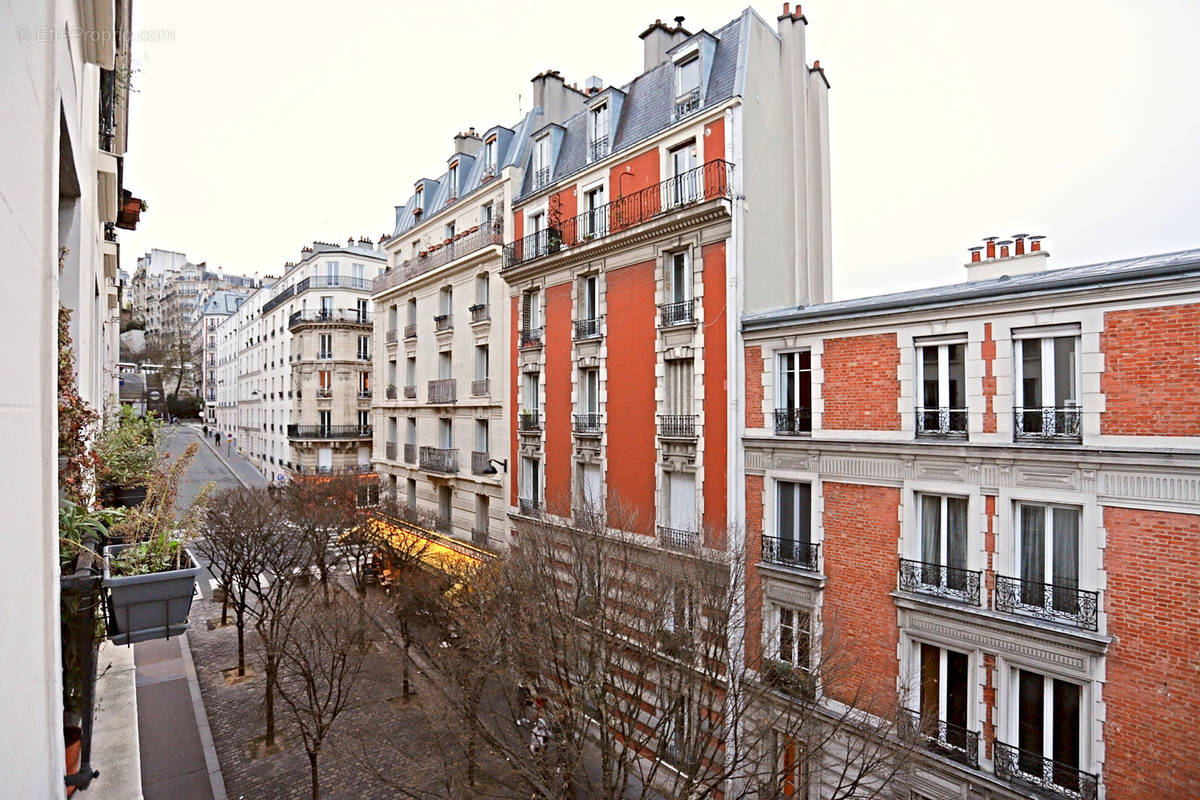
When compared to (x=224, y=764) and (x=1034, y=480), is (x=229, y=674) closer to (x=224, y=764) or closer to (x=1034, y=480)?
(x=224, y=764)

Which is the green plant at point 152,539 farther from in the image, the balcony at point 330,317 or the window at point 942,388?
the balcony at point 330,317

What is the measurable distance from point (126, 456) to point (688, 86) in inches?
623

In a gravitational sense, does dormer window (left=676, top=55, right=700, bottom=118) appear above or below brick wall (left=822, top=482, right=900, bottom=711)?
above

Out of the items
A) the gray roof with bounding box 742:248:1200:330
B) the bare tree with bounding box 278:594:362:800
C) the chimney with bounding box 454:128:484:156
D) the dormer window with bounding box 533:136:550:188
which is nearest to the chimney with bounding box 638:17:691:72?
the dormer window with bounding box 533:136:550:188

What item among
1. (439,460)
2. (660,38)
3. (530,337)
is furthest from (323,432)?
(660,38)

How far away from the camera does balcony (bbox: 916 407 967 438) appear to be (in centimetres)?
1187

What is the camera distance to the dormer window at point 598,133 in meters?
19.5

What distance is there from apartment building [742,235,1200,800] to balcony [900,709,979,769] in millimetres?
36

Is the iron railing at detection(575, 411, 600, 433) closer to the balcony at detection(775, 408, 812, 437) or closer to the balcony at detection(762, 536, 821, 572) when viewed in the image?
the balcony at detection(775, 408, 812, 437)

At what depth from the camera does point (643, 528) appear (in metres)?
17.0

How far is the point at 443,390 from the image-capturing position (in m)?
26.4

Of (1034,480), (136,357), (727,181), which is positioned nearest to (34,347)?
(1034,480)

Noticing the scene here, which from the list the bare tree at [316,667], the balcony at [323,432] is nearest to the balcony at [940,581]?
the bare tree at [316,667]

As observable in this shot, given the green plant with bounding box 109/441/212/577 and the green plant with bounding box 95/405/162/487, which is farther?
the green plant with bounding box 95/405/162/487
